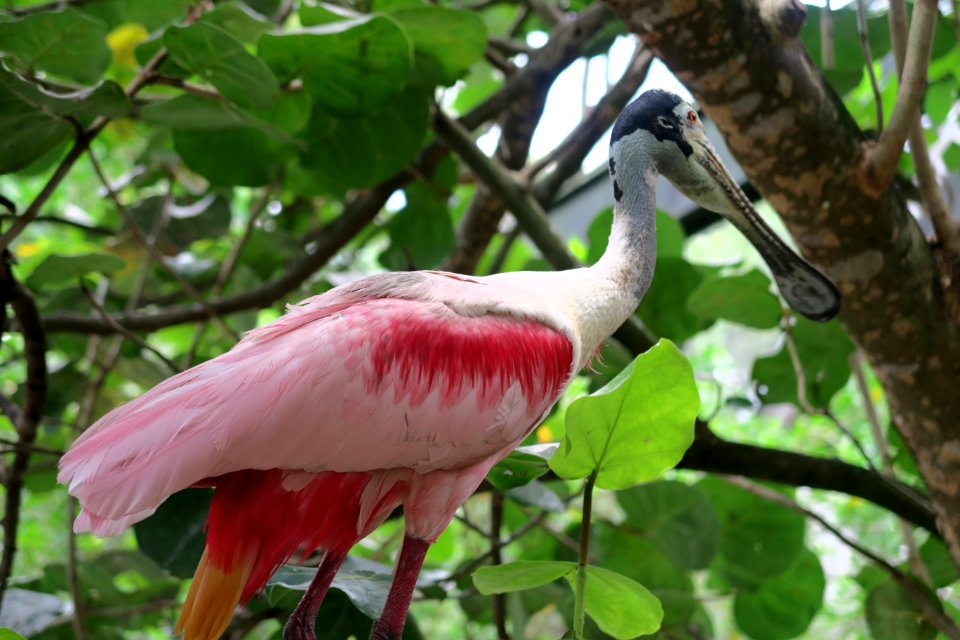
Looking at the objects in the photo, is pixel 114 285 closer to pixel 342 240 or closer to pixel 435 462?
pixel 342 240

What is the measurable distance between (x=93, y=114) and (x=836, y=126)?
3.53 feet

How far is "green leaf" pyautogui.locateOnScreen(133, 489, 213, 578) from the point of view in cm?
146

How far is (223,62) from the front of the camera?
1373mm

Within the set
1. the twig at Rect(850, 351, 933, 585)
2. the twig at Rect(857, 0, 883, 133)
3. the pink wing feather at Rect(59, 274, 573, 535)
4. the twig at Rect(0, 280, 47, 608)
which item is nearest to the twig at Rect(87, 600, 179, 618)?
A: the twig at Rect(0, 280, 47, 608)

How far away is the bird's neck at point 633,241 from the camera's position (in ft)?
4.35

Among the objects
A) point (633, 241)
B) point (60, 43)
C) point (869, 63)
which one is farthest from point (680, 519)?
point (60, 43)

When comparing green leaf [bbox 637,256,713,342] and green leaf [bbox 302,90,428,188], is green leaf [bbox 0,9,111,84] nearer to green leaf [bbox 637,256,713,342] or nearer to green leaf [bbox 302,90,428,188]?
green leaf [bbox 302,90,428,188]

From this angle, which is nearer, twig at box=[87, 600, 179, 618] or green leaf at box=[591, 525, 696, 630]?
twig at box=[87, 600, 179, 618]

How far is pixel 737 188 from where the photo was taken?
4.85 feet


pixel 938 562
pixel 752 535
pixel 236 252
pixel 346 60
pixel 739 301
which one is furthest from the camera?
pixel 236 252

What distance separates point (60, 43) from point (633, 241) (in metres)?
0.90

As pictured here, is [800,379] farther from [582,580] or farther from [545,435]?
[545,435]

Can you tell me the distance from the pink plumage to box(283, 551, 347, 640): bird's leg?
31 mm

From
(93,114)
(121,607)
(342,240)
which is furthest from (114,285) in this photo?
(93,114)
